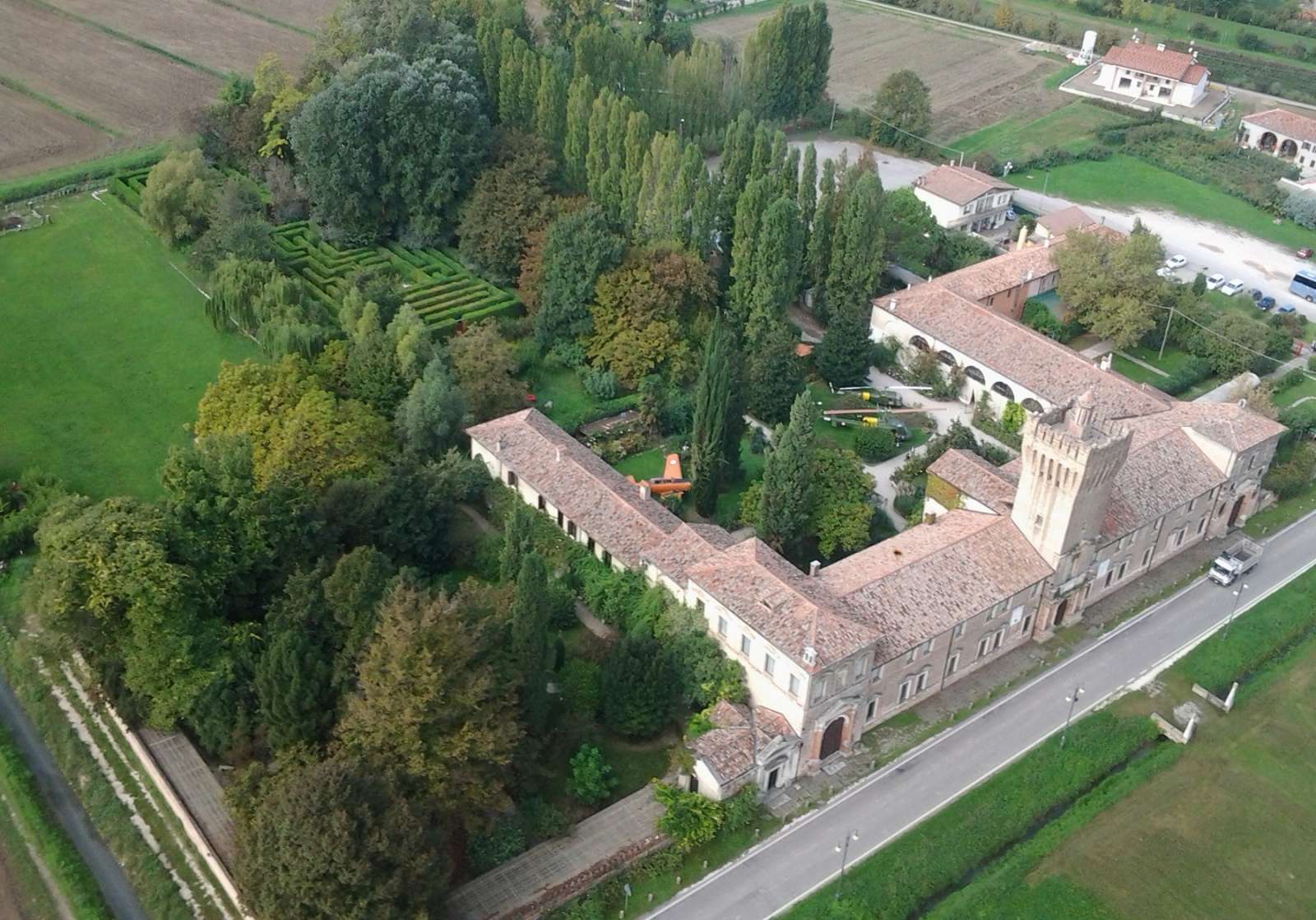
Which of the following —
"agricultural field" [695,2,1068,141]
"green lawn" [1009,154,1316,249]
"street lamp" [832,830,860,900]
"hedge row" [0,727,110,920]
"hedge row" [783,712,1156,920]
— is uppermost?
"agricultural field" [695,2,1068,141]

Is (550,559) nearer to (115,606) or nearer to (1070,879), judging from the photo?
(115,606)

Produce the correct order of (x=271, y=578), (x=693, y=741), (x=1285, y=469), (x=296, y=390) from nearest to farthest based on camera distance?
1. (x=693, y=741)
2. (x=271, y=578)
3. (x=296, y=390)
4. (x=1285, y=469)

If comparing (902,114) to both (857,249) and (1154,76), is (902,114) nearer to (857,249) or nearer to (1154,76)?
(1154,76)

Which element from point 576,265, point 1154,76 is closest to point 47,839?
point 576,265

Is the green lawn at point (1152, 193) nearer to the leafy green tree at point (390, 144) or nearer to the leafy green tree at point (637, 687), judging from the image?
the leafy green tree at point (390, 144)

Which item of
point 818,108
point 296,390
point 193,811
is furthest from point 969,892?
point 818,108

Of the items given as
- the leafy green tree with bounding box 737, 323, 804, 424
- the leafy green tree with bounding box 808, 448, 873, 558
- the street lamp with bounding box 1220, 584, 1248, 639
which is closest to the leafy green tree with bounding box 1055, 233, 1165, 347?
the leafy green tree with bounding box 737, 323, 804, 424

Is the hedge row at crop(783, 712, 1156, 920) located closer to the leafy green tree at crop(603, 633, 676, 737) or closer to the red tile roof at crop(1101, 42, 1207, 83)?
the leafy green tree at crop(603, 633, 676, 737)
